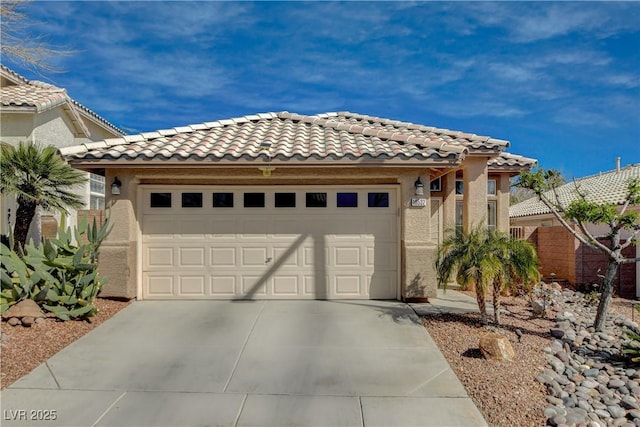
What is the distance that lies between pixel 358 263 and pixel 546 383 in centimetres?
452

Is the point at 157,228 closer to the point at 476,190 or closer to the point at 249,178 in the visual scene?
the point at 249,178

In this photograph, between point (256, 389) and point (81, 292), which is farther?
point (81, 292)

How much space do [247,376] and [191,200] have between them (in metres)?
4.96

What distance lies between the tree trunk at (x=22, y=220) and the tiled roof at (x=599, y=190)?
17348 mm

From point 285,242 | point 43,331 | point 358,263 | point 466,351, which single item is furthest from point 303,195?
point 43,331

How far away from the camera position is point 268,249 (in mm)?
8852

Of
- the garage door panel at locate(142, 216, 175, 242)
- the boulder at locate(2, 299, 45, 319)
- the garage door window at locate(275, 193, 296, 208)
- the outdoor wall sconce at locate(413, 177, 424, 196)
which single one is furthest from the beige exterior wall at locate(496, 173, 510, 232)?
the boulder at locate(2, 299, 45, 319)

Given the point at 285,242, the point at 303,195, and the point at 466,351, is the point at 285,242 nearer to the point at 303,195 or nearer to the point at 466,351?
the point at 303,195

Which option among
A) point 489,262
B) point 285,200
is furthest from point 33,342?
point 489,262

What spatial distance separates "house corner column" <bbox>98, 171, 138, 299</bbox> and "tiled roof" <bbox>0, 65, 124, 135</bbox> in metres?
5.72

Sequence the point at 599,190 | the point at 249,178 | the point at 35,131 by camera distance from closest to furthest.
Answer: the point at 249,178 < the point at 35,131 < the point at 599,190

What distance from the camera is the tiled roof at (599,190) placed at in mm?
16812

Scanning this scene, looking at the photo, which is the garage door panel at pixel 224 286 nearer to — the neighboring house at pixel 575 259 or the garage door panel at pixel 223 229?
the garage door panel at pixel 223 229

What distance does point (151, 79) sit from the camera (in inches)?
546
